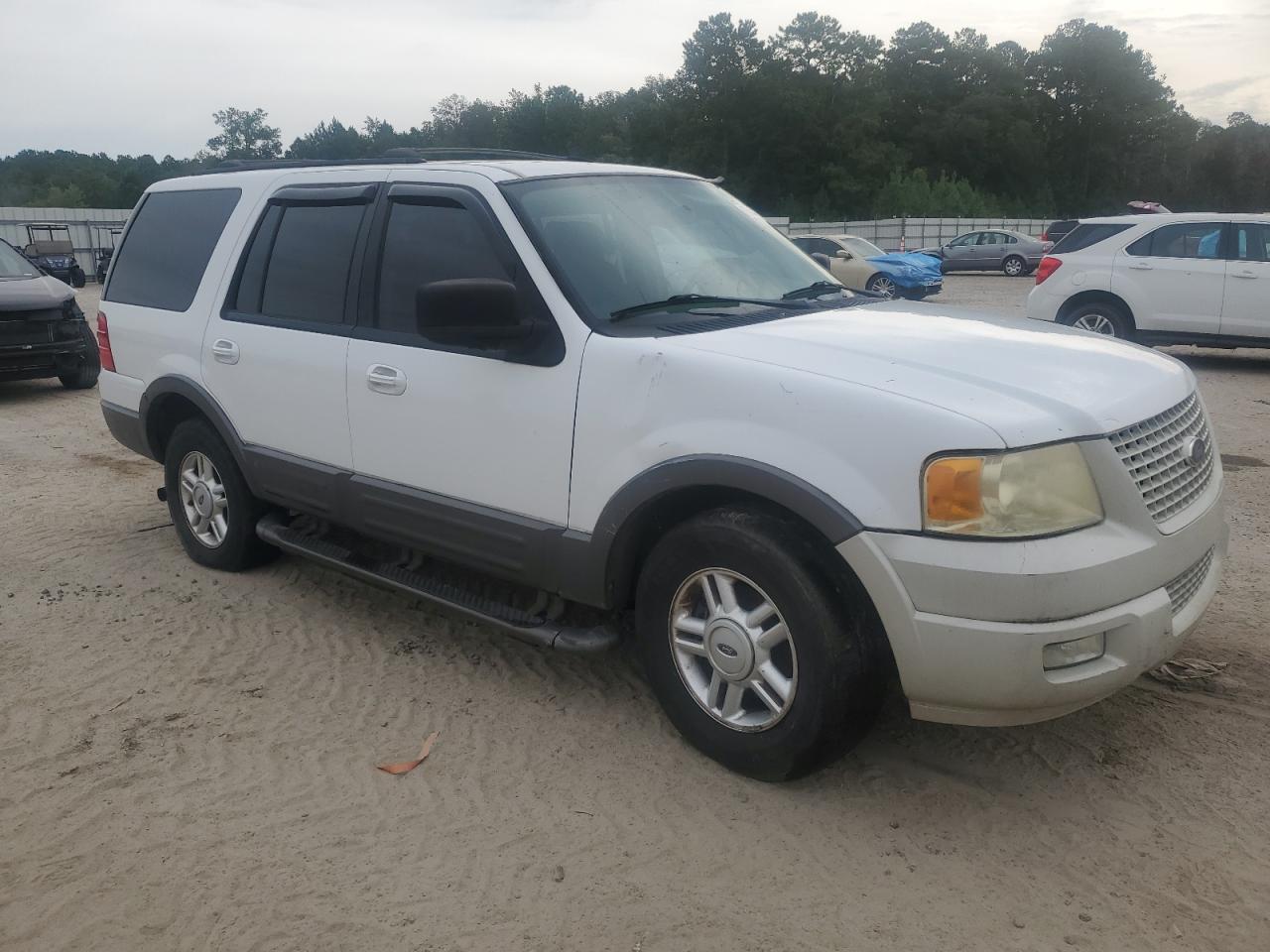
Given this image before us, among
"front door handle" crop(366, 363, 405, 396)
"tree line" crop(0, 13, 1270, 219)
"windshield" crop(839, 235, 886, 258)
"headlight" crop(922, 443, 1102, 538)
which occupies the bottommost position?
"headlight" crop(922, 443, 1102, 538)

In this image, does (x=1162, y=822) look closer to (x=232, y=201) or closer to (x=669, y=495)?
(x=669, y=495)

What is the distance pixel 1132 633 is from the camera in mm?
3045

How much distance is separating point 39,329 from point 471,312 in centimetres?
935

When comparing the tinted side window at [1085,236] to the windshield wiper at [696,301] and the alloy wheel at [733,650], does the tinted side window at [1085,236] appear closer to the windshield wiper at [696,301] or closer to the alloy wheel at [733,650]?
the windshield wiper at [696,301]

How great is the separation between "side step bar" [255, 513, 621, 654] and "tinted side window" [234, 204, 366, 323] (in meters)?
1.01

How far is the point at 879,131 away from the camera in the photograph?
73.9 metres

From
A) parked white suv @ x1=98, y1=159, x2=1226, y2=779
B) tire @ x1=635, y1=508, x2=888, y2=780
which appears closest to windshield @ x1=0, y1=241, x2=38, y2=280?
parked white suv @ x1=98, y1=159, x2=1226, y2=779

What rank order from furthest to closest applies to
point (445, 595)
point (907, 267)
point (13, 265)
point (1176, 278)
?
point (907, 267) → point (1176, 278) → point (13, 265) → point (445, 595)

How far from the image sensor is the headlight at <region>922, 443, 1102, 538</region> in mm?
2912

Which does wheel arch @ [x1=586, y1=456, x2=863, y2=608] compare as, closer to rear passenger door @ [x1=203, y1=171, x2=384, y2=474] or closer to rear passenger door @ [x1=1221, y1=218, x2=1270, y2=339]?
rear passenger door @ [x1=203, y1=171, x2=384, y2=474]

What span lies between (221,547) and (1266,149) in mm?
75019

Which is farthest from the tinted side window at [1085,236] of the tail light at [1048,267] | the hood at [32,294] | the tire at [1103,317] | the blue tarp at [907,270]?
the hood at [32,294]

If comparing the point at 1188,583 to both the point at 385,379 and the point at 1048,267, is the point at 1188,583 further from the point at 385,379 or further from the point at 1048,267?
the point at 1048,267

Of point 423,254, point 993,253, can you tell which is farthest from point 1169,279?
point 993,253
